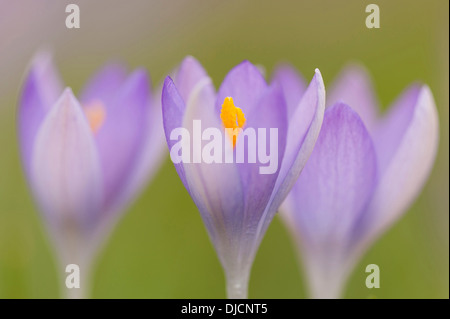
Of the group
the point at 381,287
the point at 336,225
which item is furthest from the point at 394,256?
the point at 336,225

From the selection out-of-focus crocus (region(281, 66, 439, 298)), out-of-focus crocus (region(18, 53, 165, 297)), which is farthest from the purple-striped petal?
out-of-focus crocus (region(281, 66, 439, 298))

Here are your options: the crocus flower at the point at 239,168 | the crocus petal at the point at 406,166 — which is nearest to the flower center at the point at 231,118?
the crocus flower at the point at 239,168

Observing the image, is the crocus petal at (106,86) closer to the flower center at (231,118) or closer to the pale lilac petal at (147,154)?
the pale lilac petal at (147,154)

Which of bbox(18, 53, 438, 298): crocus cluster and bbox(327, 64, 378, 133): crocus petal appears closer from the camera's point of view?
bbox(18, 53, 438, 298): crocus cluster

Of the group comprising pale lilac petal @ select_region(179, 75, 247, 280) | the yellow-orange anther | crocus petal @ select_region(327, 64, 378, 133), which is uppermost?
crocus petal @ select_region(327, 64, 378, 133)

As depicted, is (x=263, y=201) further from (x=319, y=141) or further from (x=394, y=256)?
(x=394, y=256)

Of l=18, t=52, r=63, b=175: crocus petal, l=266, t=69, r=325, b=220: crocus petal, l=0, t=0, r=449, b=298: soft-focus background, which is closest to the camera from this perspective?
l=266, t=69, r=325, b=220: crocus petal

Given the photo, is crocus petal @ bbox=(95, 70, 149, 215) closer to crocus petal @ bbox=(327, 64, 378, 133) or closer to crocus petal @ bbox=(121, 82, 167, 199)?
crocus petal @ bbox=(121, 82, 167, 199)
